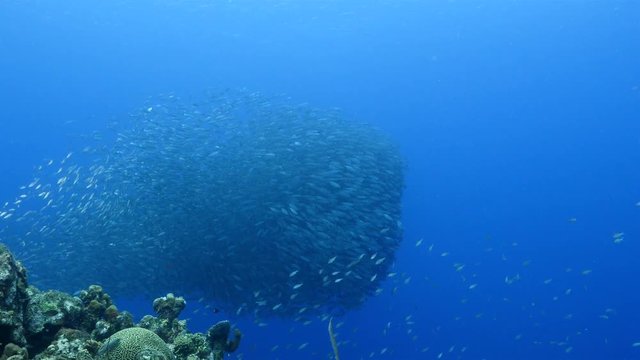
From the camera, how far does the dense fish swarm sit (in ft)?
46.6

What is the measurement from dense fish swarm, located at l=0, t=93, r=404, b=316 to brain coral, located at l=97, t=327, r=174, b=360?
8.58m

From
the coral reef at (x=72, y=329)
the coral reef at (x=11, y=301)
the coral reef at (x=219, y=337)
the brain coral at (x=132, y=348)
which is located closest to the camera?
the brain coral at (x=132, y=348)

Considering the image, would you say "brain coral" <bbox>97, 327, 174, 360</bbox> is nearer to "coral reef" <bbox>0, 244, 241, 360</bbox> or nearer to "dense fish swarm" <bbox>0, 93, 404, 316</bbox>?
"coral reef" <bbox>0, 244, 241, 360</bbox>

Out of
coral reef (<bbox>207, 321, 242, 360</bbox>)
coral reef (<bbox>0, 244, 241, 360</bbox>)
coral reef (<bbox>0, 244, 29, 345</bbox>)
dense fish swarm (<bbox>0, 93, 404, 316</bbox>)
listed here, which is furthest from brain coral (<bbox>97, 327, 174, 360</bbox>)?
dense fish swarm (<bbox>0, 93, 404, 316</bbox>)

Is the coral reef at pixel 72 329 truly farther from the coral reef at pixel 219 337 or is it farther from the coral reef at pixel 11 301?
the coral reef at pixel 219 337

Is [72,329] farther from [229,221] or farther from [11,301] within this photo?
[229,221]

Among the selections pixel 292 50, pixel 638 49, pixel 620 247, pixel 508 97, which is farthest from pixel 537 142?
pixel 292 50

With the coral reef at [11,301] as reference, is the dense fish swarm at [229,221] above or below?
below

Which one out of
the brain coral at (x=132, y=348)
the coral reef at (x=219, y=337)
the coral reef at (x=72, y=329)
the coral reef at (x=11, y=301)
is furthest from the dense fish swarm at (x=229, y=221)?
the brain coral at (x=132, y=348)

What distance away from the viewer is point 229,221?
14578 millimetres

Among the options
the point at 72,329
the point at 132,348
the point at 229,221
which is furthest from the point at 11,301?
the point at 229,221

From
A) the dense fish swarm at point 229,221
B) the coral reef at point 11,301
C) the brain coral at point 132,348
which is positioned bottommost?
the dense fish swarm at point 229,221

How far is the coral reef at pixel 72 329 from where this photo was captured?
498 centimetres

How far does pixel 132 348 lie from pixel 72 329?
1.55 meters
